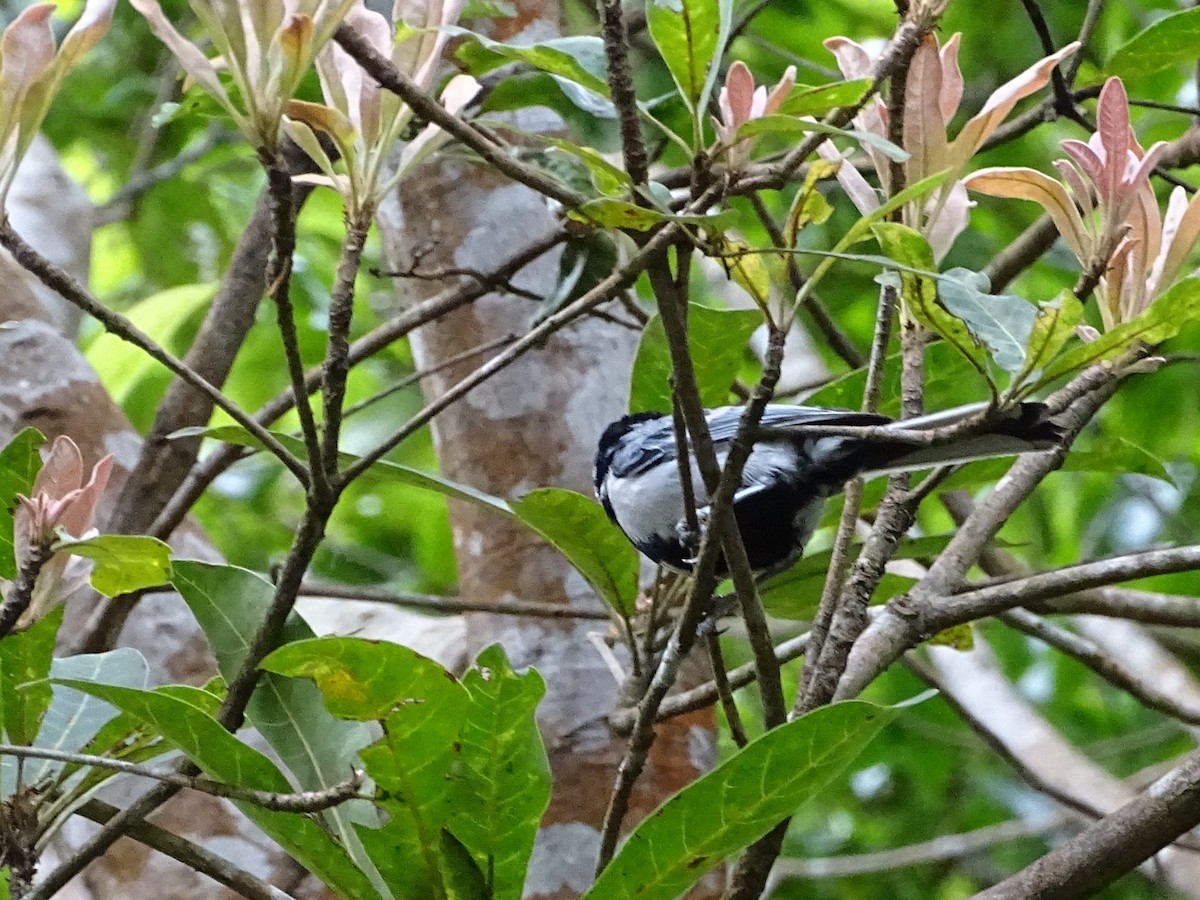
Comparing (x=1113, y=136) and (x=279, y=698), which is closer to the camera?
(x=1113, y=136)

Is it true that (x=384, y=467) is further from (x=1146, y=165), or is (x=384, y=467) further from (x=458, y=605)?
(x=1146, y=165)

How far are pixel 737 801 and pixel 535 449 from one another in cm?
107

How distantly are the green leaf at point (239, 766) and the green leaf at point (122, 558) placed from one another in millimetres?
90

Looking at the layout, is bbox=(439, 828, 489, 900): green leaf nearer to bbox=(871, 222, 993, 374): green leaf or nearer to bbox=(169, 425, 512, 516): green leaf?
bbox=(169, 425, 512, 516): green leaf

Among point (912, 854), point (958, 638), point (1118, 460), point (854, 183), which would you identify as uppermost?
point (854, 183)

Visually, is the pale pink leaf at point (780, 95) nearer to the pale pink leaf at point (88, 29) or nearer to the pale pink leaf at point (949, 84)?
the pale pink leaf at point (949, 84)

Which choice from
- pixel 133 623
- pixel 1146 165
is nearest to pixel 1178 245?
pixel 1146 165

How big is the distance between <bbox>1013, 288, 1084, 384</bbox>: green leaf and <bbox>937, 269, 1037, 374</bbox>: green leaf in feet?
0.04

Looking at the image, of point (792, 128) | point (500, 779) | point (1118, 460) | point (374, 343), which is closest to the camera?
point (792, 128)

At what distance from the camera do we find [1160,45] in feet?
4.91

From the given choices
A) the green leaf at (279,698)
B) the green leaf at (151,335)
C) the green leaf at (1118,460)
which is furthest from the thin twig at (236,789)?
the green leaf at (151,335)

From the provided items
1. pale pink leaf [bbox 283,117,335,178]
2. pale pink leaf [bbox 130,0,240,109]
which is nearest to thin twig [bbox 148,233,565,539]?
pale pink leaf [bbox 283,117,335,178]

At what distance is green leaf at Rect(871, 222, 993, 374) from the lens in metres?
0.86

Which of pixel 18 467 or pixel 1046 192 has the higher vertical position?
pixel 1046 192
